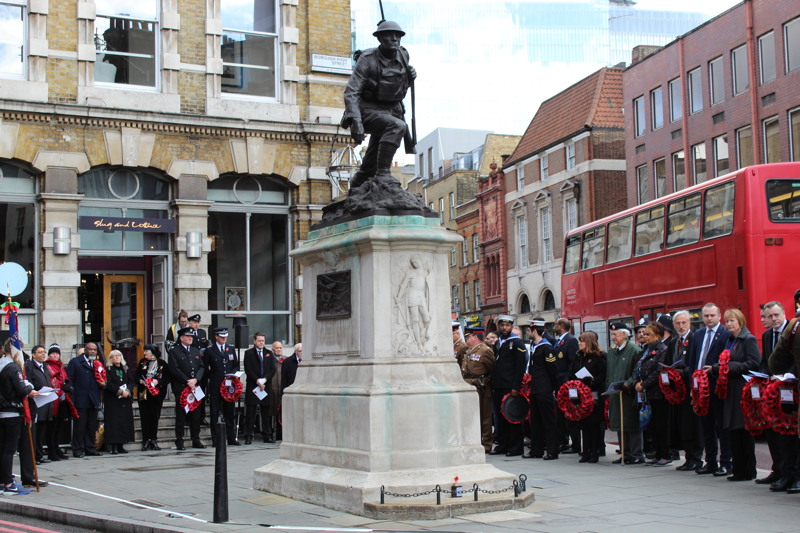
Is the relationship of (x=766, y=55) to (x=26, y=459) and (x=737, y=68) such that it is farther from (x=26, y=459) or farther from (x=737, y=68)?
(x=26, y=459)

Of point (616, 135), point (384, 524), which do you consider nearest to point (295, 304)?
point (384, 524)

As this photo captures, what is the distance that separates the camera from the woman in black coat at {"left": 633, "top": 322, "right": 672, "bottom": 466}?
1288 centimetres

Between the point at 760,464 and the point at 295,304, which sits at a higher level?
the point at 295,304

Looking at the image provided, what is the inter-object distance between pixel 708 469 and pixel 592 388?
8.03 feet

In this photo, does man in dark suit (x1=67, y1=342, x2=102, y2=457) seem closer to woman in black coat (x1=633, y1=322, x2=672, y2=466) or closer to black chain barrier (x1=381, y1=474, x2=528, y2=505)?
woman in black coat (x1=633, y1=322, x2=672, y2=466)

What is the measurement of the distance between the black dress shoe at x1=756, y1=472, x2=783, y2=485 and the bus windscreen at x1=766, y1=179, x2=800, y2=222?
8.27 meters

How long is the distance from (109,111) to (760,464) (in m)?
13.4

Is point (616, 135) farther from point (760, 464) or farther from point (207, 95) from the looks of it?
point (760, 464)

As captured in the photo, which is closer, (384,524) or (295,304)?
(384,524)

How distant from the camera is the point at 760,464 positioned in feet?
44.8

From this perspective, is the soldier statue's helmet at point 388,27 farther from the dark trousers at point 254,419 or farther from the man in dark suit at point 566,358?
the dark trousers at point 254,419

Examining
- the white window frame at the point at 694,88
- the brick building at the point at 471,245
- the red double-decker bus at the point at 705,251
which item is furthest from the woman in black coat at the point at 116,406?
the brick building at the point at 471,245

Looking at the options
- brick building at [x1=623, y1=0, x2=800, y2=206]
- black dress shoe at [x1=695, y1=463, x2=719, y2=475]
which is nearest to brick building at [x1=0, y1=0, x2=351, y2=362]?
black dress shoe at [x1=695, y1=463, x2=719, y2=475]

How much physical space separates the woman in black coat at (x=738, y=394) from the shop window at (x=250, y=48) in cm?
1300
